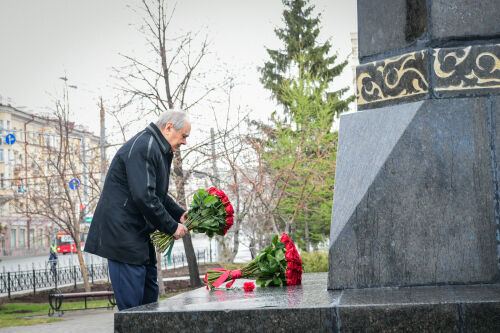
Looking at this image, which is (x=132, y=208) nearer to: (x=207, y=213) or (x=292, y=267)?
(x=207, y=213)

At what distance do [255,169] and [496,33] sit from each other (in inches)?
542

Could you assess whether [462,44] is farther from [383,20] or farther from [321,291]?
[321,291]

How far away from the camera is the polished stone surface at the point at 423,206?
10.1 feet

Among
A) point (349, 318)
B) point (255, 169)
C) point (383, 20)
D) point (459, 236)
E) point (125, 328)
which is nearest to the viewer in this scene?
point (349, 318)

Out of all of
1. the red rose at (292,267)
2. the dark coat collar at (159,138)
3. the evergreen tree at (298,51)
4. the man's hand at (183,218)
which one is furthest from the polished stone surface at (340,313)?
the evergreen tree at (298,51)

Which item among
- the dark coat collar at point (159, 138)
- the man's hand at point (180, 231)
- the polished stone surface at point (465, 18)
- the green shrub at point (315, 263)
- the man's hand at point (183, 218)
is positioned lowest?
the green shrub at point (315, 263)

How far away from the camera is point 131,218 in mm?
3783

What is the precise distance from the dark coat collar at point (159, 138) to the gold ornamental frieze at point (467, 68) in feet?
5.96

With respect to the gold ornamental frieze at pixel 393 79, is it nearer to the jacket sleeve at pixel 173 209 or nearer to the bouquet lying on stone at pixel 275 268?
the bouquet lying on stone at pixel 275 268

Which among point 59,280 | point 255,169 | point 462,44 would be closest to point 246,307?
point 462,44

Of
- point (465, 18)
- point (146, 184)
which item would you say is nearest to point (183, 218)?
point (146, 184)

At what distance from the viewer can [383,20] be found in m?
3.70

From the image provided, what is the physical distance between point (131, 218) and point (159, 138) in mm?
585

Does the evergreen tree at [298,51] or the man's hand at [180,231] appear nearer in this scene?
the man's hand at [180,231]
